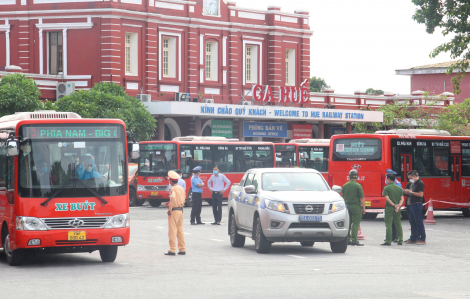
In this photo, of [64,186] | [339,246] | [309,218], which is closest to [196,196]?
[339,246]

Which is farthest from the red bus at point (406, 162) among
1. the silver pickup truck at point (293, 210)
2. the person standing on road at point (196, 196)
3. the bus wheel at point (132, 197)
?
the bus wheel at point (132, 197)

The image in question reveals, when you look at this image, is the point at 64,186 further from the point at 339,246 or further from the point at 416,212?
the point at 416,212

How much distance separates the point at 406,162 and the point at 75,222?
15.3 meters

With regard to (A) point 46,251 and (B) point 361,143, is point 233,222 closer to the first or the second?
(A) point 46,251

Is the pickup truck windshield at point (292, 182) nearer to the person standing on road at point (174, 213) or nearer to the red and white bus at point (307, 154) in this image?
the person standing on road at point (174, 213)

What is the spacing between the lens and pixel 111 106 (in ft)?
125

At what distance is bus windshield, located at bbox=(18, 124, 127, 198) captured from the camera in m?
13.4

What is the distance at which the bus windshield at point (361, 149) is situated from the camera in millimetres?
25328

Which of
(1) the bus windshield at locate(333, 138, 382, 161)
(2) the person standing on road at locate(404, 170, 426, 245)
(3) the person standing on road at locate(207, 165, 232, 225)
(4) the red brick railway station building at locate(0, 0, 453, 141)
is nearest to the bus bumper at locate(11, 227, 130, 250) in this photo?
(2) the person standing on road at locate(404, 170, 426, 245)

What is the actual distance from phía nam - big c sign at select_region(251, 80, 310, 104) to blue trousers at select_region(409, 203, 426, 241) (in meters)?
30.0

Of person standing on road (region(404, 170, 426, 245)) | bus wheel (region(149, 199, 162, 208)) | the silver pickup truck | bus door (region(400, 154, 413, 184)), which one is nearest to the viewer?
A: the silver pickup truck

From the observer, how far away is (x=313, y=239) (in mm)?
15180

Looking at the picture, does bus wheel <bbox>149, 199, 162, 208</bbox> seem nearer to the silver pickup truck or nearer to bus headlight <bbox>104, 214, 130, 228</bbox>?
the silver pickup truck

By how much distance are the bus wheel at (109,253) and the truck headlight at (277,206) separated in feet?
10.4
